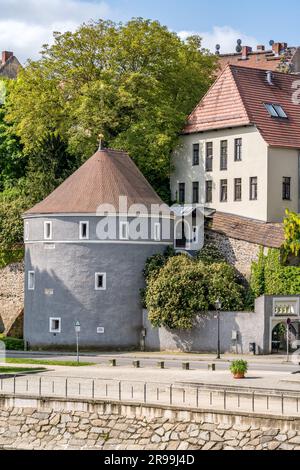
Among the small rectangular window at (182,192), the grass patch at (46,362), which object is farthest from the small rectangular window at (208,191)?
the grass patch at (46,362)

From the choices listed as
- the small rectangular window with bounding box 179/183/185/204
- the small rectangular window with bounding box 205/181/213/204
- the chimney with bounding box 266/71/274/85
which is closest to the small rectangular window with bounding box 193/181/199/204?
the small rectangular window with bounding box 205/181/213/204

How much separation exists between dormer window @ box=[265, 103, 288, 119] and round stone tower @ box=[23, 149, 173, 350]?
1089 cm

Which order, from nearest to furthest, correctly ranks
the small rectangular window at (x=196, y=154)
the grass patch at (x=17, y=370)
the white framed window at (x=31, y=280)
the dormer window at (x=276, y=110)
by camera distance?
the grass patch at (x=17, y=370)
the white framed window at (x=31, y=280)
the dormer window at (x=276, y=110)
the small rectangular window at (x=196, y=154)

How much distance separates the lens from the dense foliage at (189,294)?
77188 millimetres

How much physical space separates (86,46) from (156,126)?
28.1ft

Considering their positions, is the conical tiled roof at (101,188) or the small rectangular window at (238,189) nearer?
the conical tiled roof at (101,188)

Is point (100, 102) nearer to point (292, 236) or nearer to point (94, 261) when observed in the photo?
point (94, 261)

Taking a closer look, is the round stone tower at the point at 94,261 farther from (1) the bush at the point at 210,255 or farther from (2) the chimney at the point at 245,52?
(2) the chimney at the point at 245,52

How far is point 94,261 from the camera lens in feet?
262

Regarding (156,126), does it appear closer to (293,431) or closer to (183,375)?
(183,375)

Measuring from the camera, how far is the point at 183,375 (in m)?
61.6

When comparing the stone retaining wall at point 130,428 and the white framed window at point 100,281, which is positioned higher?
the white framed window at point 100,281

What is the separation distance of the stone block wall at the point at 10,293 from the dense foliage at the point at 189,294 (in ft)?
42.4
